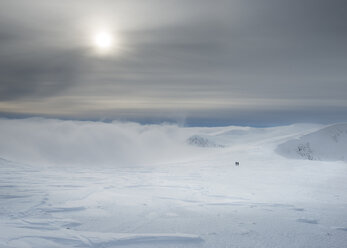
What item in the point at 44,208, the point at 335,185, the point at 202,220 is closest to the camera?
the point at 202,220

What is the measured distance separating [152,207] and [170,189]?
3748mm

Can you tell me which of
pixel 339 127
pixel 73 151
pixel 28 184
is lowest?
pixel 28 184

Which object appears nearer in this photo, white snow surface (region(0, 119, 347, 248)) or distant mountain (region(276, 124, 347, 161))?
white snow surface (region(0, 119, 347, 248))

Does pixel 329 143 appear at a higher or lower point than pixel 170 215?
higher

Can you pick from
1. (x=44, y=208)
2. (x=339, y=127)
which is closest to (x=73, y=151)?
(x=44, y=208)

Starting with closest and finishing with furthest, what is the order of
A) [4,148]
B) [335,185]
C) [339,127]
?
[335,185]
[4,148]
[339,127]

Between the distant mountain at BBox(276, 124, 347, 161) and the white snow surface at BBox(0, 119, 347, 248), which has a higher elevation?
the distant mountain at BBox(276, 124, 347, 161)

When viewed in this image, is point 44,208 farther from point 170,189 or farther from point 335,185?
point 335,185

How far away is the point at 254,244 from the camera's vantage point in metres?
5.54

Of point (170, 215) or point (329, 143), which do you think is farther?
point (329, 143)

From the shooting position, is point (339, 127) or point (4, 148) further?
point (339, 127)

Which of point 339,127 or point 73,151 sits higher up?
point 339,127

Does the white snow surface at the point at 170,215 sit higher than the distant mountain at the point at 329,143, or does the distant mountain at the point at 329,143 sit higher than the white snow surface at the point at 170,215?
the distant mountain at the point at 329,143

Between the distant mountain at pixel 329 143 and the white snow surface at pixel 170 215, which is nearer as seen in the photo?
the white snow surface at pixel 170 215
